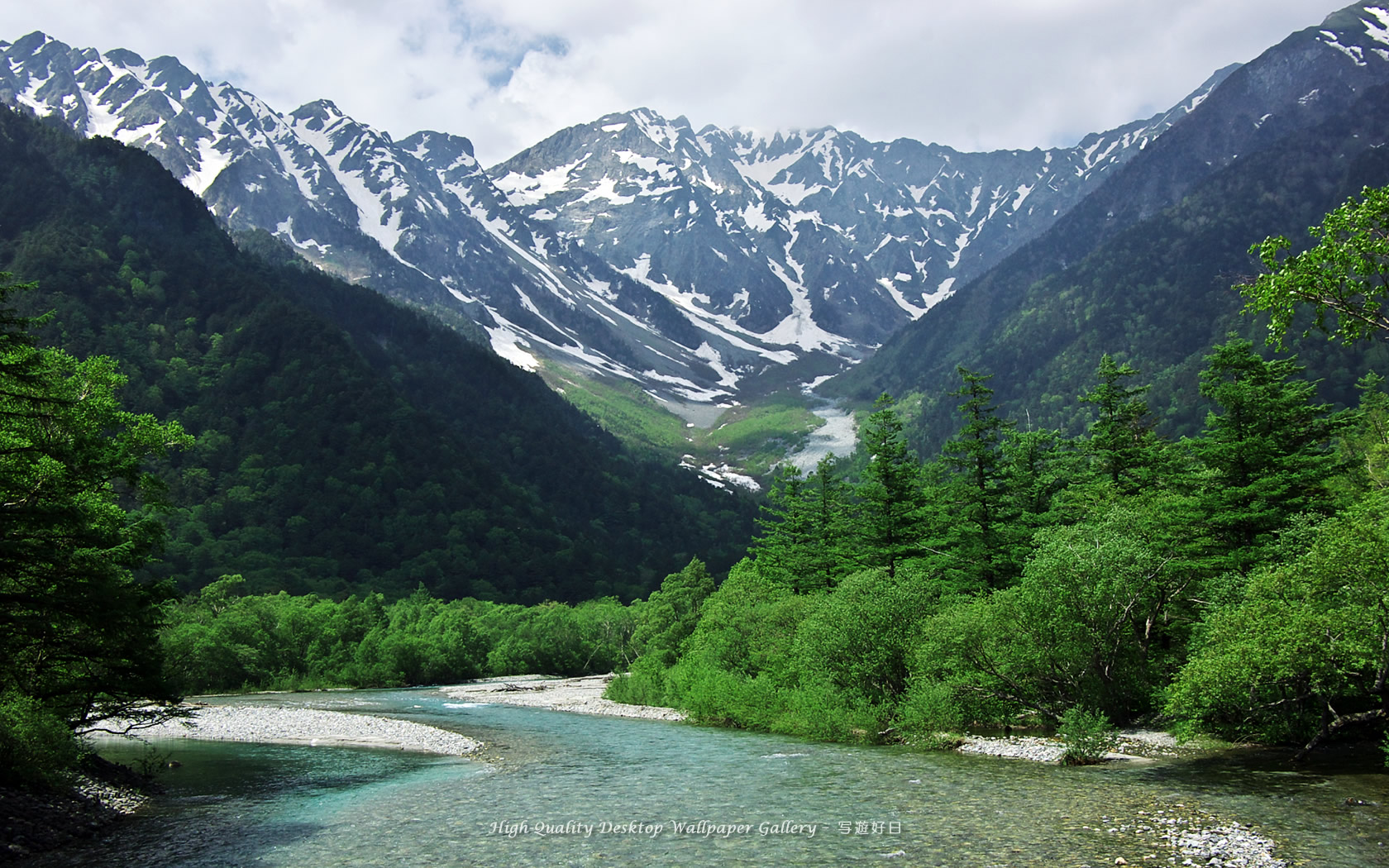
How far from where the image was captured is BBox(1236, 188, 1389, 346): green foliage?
2003 centimetres

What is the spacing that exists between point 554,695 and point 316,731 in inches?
1337

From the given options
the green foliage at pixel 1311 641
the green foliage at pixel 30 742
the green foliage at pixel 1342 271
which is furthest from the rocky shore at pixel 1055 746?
the green foliage at pixel 30 742

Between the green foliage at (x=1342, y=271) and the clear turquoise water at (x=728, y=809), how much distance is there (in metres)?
13.3

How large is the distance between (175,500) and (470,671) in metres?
69.6

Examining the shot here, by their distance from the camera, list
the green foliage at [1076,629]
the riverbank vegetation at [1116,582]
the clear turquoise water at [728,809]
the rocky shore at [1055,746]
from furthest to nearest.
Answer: the green foliage at [1076,629]
the rocky shore at [1055,746]
the riverbank vegetation at [1116,582]
the clear turquoise water at [728,809]

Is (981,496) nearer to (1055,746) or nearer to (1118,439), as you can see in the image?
(1118,439)

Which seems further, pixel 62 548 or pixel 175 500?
pixel 175 500

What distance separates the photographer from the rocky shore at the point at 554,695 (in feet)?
232

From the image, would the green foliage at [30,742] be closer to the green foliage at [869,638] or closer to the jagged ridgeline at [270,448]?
the green foliage at [869,638]

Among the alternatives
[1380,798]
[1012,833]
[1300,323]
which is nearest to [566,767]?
[1012,833]

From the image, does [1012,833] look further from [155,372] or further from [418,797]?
[155,372]

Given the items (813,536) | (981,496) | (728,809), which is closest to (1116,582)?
(981,496)

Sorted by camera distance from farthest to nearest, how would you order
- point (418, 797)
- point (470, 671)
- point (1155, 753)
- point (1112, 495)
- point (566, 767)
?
point (470, 671), point (1112, 495), point (566, 767), point (1155, 753), point (418, 797)

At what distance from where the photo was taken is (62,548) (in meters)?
22.0
